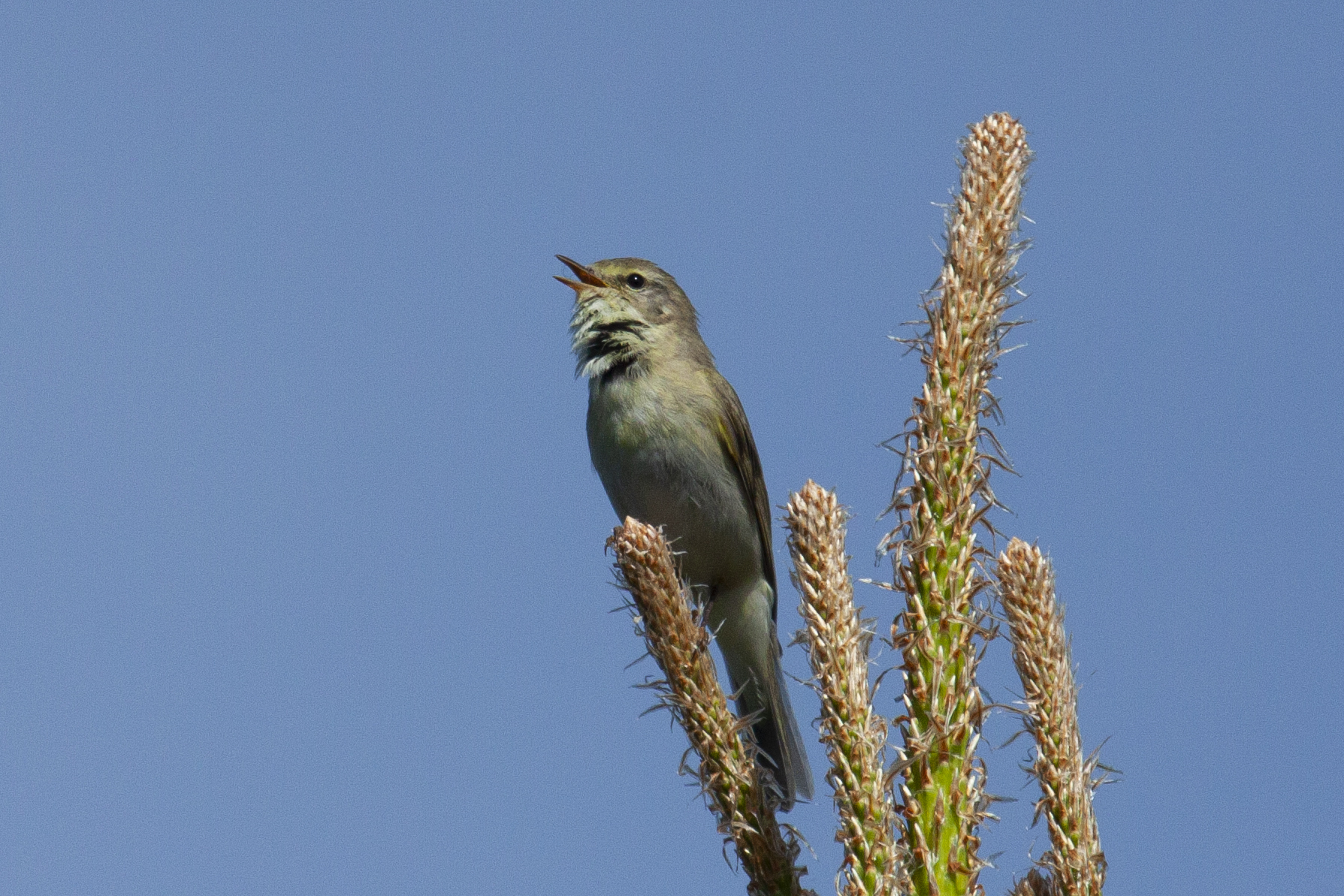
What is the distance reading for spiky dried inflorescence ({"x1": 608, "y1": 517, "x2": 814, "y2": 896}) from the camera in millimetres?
3264

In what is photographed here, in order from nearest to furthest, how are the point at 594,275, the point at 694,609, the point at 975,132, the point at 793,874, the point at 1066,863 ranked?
the point at 1066,863 < the point at 793,874 < the point at 975,132 < the point at 694,609 < the point at 594,275

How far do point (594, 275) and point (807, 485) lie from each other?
16.3 ft

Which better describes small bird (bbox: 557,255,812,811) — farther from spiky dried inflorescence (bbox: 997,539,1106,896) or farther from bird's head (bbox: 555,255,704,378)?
spiky dried inflorescence (bbox: 997,539,1106,896)

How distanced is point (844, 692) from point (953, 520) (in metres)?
0.51

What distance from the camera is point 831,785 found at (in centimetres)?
304

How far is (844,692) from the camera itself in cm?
315

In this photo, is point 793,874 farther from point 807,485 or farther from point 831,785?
point 807,485

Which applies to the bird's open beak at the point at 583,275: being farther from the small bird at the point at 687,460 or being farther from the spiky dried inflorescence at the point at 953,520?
the spiky dried inflorescence at the point at 953,520

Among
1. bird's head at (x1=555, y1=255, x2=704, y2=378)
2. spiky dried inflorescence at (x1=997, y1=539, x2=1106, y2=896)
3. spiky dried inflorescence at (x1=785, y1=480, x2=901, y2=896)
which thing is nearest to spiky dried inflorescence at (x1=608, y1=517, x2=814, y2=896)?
spiky dried inflorescence at (x1=785, y1=480, x2=901, y2=896)

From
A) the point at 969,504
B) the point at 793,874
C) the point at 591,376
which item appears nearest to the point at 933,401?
the point at 969,504

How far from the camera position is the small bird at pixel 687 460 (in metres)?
7.45

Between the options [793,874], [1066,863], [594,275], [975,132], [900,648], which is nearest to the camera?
[1066,863]

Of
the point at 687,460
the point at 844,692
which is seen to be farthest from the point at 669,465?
the point at 844,692

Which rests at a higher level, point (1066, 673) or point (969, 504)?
point (969, 504)
